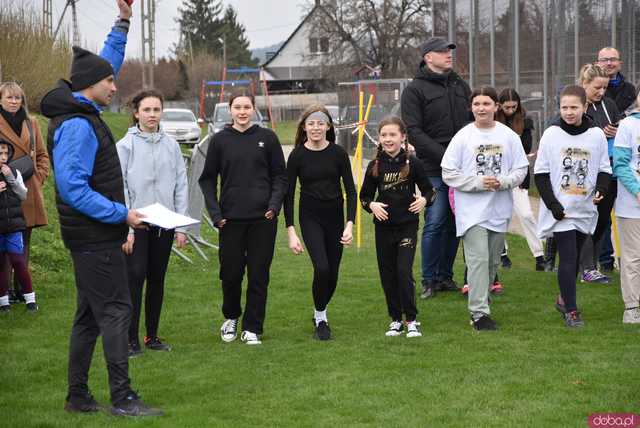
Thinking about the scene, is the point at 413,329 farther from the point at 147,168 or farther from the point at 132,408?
the point at 132,408

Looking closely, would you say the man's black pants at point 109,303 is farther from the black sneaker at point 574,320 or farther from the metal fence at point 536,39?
the metal fence at point 536,39

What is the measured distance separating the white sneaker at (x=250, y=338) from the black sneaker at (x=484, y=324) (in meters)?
1.75

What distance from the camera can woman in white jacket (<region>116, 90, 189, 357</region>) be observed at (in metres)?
7.79

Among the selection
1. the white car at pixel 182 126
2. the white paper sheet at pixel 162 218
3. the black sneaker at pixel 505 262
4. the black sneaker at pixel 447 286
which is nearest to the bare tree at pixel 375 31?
the white car at pixel 182 126

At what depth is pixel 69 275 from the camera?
11953 millimetres

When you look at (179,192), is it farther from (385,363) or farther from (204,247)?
(204,247)

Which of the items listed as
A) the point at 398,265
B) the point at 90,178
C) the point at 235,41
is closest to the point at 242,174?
the point at 398,265

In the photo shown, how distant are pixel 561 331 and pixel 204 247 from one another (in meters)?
7.06

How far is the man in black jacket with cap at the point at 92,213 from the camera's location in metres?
5.86

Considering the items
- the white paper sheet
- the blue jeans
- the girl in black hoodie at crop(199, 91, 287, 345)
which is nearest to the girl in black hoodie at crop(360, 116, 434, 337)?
the girl in black hoodie at crop(199, 91, 287, 345)

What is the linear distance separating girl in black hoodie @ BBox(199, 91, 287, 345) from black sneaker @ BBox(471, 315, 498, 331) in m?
1.73

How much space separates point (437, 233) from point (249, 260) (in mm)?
2341

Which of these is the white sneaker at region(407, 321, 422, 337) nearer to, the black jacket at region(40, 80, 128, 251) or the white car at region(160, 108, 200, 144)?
the black jacket at region(40, 80, 128, 251)

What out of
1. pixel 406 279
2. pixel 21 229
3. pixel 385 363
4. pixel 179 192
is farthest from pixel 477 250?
pixel 21 229
